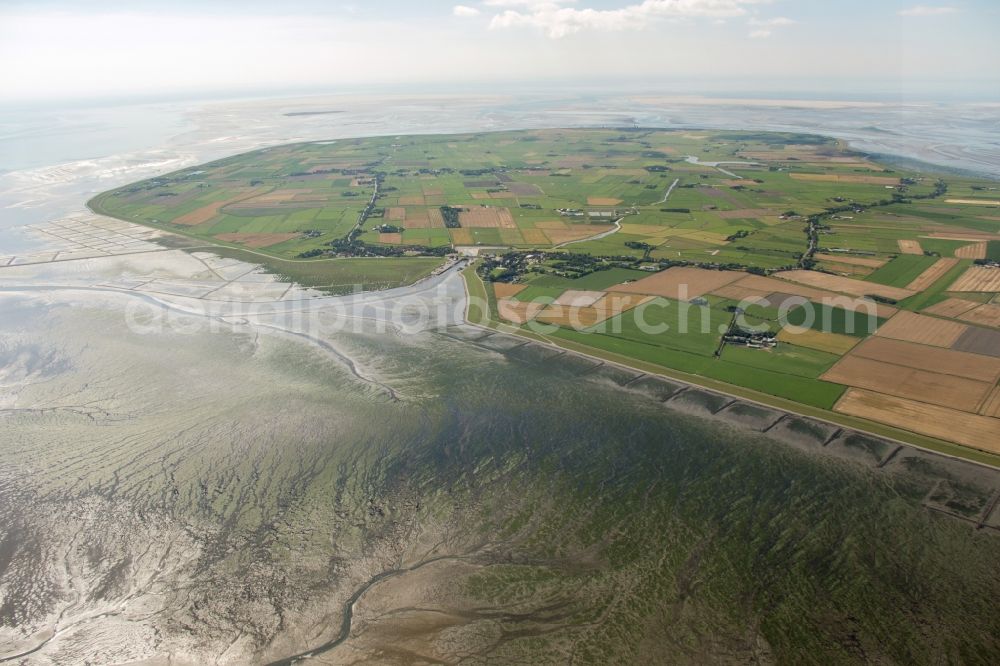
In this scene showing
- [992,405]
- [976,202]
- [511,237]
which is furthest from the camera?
[976,202]

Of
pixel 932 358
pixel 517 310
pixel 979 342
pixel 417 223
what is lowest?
pixel 932 358

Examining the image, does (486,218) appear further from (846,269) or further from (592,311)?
(846,269)

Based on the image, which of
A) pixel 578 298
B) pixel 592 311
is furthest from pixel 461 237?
pixel 592 311

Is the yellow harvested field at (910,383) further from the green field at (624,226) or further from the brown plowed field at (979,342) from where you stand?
the brown plowed field at (979,342)

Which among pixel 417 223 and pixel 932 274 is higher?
pixel 417 223

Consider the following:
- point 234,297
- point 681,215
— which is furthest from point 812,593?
point 681,215

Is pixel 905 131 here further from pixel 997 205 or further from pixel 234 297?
→ pixel 234 297

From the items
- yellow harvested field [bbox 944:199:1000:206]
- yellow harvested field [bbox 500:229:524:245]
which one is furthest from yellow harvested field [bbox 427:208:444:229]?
yellow harvested field [bbox 944:199:1000:206]
